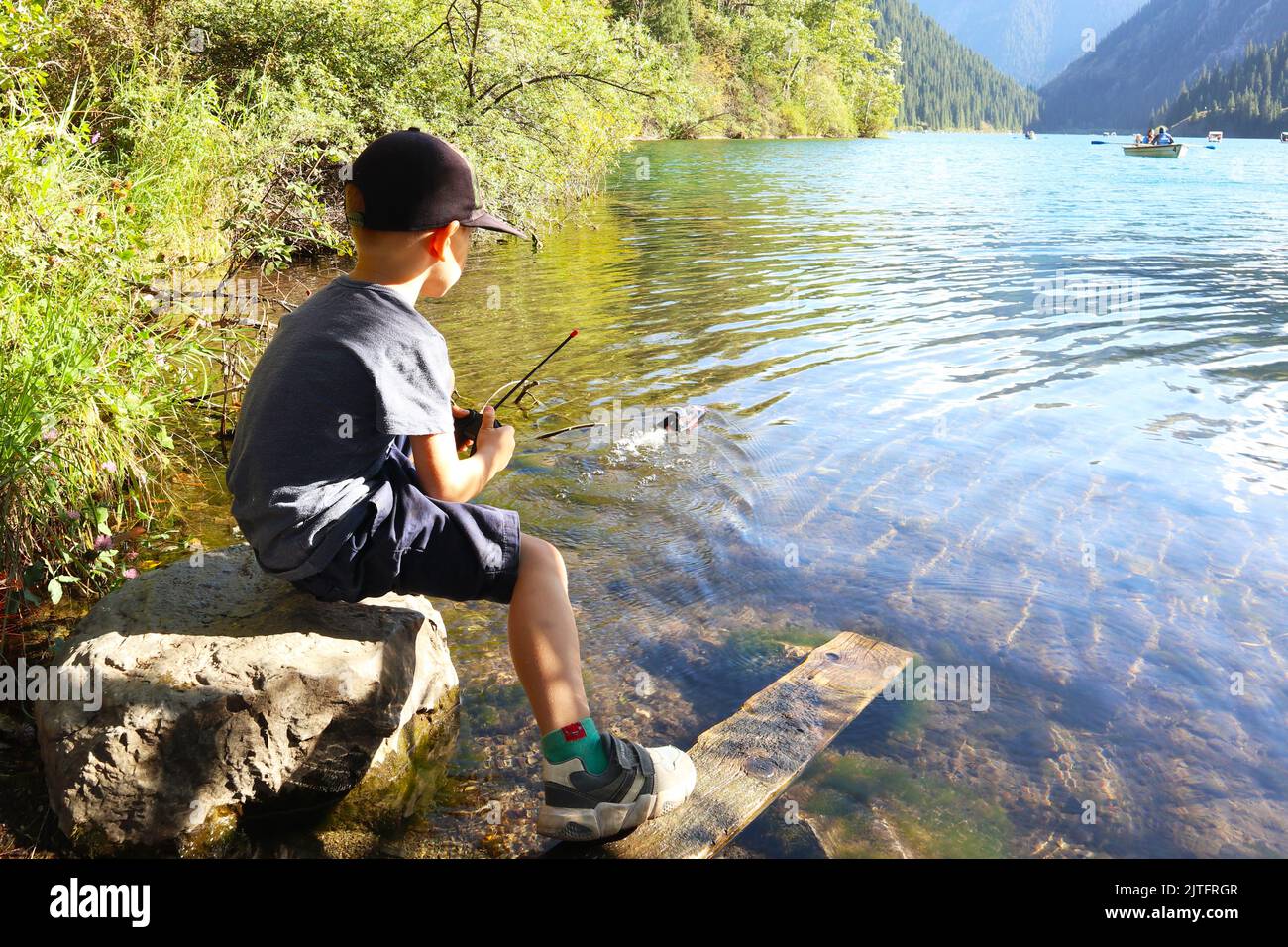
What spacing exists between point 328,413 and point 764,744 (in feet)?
6.36

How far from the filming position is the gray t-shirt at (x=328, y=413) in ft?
8.52

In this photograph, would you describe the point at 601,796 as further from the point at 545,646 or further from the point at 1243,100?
the point at 1243,100

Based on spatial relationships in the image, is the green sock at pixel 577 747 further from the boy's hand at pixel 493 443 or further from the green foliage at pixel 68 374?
the green foliage at pixel 68 374

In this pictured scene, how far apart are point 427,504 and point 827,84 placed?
240 ft

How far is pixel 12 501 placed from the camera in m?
3.54

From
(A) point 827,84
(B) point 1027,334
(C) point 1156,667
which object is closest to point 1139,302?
(B) point 1027,334

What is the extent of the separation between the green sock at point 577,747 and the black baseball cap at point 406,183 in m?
1.64

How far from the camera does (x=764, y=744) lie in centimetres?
329

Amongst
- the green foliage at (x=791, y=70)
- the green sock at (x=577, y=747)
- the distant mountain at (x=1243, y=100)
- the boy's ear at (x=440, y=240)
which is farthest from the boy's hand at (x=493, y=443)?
the distant mountain at (x=1243, y=100)

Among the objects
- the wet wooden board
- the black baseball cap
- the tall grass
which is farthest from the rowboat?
the black baseball cap

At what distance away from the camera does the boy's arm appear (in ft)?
8.96

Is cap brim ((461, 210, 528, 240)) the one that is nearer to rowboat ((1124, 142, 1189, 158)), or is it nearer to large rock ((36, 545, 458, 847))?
large rock ((36, 545, 458, 847))

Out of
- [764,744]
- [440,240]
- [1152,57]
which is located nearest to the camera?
[440,240]

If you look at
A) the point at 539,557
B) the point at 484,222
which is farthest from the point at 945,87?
the point at 539,557
